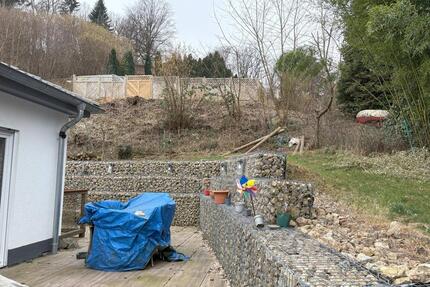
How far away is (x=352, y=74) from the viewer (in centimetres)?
1525

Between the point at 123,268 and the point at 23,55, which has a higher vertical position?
the point at 23,55

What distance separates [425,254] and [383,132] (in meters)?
8.42

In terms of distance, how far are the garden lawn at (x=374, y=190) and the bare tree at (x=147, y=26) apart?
78.8ft

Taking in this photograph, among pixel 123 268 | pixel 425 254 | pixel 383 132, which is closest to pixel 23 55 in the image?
pixel 383 132

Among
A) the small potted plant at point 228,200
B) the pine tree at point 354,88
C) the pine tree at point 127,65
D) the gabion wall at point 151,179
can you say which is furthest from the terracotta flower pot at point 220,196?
the pine tree at point 127,65

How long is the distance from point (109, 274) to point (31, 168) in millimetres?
1640

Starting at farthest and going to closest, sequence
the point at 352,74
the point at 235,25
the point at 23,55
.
Result: the point at 23,55 → the point at 352,74 → the point at 235,25

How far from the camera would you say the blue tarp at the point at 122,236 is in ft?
16.7

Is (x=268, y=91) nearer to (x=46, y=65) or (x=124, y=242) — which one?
(x=124, y=242)

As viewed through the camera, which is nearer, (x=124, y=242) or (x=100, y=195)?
(x=124, y=242)

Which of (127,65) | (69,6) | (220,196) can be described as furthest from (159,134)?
(69,6)

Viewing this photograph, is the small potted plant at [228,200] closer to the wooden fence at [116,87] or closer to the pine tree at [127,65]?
the wooden fence at [116,87]

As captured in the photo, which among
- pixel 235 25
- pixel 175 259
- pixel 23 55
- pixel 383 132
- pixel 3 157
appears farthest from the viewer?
pixel 23 55

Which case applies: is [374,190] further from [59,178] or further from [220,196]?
[59,178]
